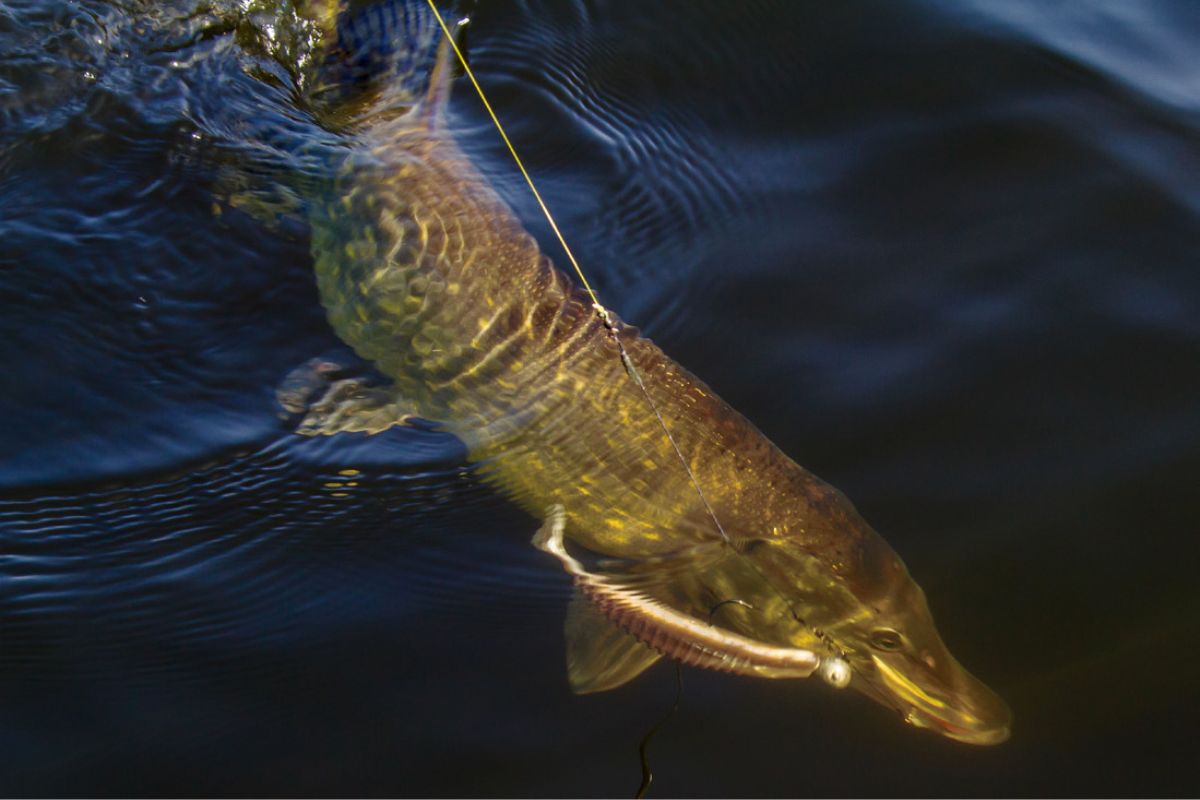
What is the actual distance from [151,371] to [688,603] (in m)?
2.01

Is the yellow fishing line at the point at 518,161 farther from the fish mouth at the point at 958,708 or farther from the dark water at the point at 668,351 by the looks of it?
the fish mouth at the point at 958,708

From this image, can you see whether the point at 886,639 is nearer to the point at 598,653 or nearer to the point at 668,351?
the point at 598,653

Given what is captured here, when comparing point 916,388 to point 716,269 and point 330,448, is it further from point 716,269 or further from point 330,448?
point 330,448

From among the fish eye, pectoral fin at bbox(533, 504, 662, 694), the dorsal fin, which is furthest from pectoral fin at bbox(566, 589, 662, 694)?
the dorsal fin

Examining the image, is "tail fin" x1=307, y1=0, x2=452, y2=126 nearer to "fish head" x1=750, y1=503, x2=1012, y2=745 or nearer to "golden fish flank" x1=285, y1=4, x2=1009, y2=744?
"golden fish flank" x1=285, y1=4, x2=1009, y2=744

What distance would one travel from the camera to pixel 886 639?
3.05 meters

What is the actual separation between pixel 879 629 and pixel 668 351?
123 centimetres

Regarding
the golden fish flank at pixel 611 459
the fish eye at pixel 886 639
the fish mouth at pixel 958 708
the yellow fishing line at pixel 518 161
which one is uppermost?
the yellow fishing line at pixel 518 161

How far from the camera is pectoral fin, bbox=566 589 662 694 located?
2934 millimetres

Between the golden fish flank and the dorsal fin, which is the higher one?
the dorsal fin

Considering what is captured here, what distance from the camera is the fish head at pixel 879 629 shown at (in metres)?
2.88

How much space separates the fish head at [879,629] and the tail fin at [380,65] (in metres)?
2.51

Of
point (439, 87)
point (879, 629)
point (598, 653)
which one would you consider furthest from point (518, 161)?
point (879, 629)

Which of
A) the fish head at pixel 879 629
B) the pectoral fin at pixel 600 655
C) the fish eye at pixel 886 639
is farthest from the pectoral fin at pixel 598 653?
the fish eye at pixel 886 639
